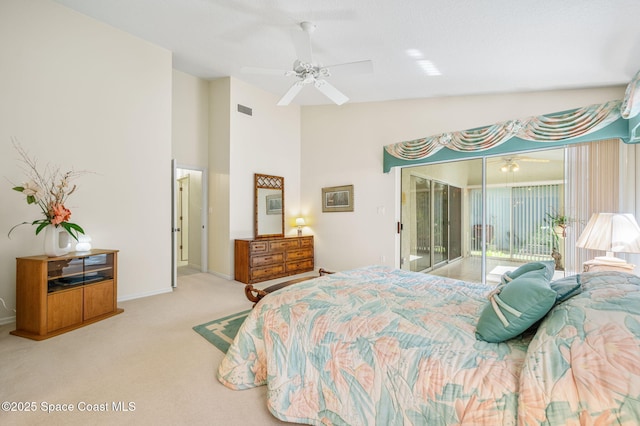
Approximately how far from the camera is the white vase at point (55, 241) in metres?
2.79

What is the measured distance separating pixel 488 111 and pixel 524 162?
842 mm

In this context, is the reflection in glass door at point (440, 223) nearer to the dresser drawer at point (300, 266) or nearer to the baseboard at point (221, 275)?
the dresser drawer at point (300, 266)

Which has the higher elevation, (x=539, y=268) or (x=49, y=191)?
(x=49, y=191)

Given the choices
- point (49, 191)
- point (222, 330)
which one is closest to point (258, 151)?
point (49, 191)

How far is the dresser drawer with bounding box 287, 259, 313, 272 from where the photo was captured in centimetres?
526

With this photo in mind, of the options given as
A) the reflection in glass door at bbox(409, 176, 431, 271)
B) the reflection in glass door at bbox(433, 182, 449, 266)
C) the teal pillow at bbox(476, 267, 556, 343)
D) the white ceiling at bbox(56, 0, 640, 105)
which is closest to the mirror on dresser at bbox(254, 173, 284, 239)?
the white ceiling at bbox(56, 0, 640, 105)

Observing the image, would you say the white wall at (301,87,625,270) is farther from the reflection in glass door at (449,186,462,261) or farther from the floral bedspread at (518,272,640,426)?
the floral bedspread at (518,272,640,426)

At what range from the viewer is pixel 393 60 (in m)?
3.25

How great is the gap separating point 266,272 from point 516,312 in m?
4.11

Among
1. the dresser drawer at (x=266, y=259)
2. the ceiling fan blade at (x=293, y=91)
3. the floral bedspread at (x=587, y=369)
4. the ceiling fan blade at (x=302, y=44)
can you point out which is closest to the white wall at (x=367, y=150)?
the dresser drawer at (x=266, y=259)

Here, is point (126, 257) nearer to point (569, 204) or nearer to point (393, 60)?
point (393, 60)

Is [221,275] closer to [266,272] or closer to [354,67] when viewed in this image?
[266,272]

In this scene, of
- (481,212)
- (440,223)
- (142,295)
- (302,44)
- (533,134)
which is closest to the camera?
(302,44)

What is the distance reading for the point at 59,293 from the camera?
2.72 meters
